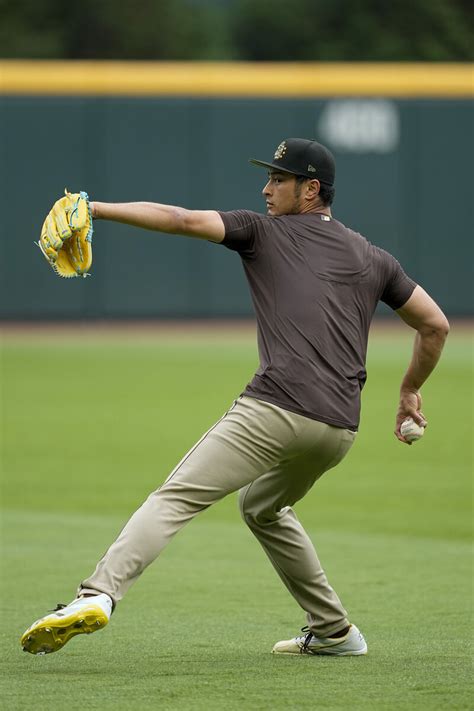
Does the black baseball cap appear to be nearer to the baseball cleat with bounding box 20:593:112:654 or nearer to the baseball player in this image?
the baseball player

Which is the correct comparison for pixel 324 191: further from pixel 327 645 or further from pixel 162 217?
pixel 327 645

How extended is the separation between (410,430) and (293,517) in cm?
59

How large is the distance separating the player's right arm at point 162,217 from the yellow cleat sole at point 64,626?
1335 millimetres

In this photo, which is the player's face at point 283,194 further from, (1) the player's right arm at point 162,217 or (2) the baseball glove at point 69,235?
(2) the baseball glove at point 69,235

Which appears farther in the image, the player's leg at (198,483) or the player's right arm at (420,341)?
the player's right arm at (420,341)

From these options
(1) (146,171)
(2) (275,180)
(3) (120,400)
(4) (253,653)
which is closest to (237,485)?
(4) (253,653)

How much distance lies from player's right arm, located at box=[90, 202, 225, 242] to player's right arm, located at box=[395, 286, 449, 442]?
0.94 m

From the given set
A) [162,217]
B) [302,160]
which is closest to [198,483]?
[162,217]

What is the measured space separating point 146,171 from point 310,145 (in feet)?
69.9

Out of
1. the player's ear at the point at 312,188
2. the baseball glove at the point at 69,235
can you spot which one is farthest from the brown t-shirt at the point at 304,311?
the baseball glove at the point at 69,235

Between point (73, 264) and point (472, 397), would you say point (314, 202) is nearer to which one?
point (73, 264)

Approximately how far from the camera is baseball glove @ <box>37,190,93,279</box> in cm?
494

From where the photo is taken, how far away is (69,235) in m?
4.95

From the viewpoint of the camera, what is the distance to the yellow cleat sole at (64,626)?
15.3 ft
